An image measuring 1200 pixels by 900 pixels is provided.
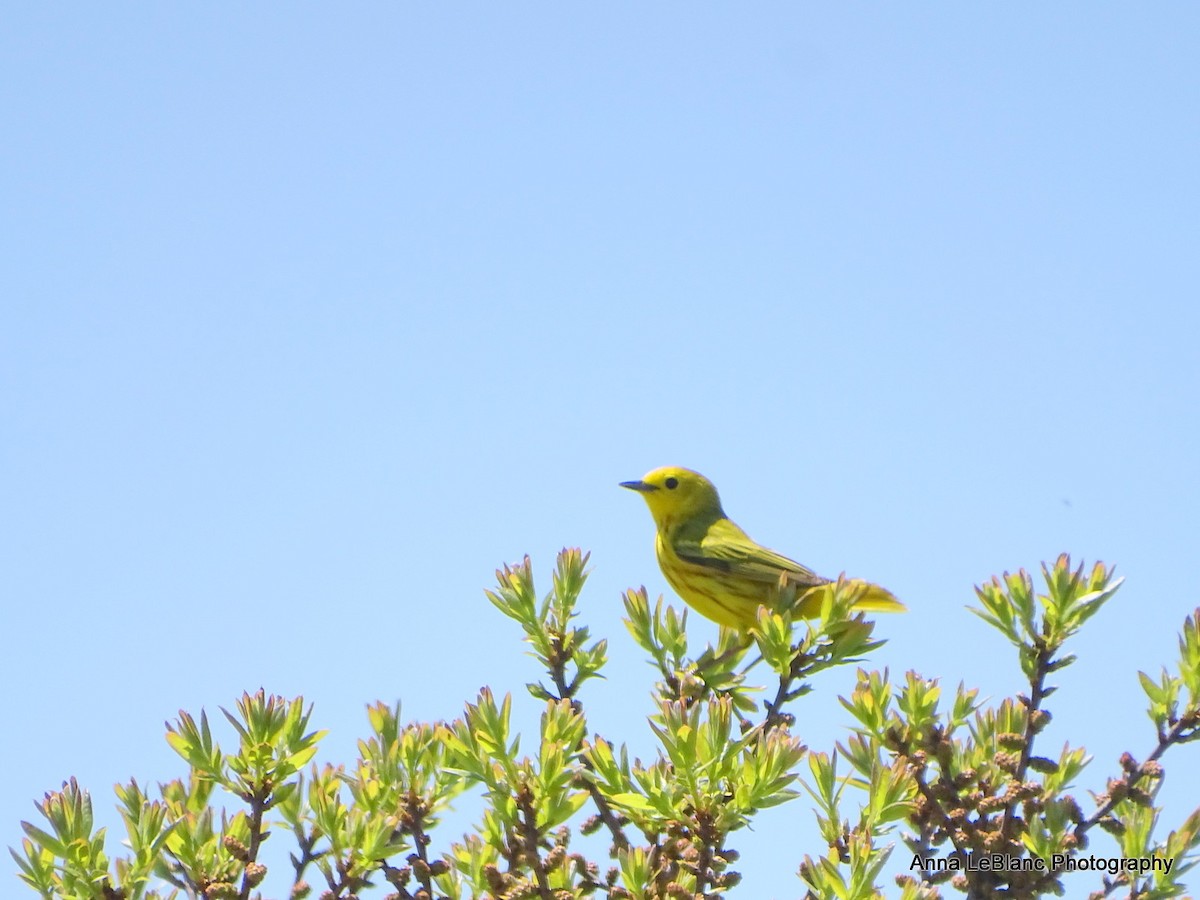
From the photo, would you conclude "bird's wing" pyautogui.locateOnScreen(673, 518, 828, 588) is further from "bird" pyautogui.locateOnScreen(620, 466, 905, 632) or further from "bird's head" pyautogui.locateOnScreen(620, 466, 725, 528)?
"bird's head" pyautogui.locateOnScreen(620, 466, 725, 528)

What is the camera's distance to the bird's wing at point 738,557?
583 cm

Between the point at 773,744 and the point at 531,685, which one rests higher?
the point at 531,685

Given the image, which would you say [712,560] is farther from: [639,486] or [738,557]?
[639,486]

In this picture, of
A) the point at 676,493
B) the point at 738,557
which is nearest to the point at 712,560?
the point at 738,557

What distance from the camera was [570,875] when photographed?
2.76 meters

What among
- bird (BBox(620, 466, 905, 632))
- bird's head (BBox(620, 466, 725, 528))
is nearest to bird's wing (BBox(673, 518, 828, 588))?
bird (BBox(620, 466, 905, 632))

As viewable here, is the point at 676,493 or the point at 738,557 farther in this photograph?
the point at 676,493

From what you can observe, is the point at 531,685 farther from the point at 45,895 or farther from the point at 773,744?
the point at 45,895

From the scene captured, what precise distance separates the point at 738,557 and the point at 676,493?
1.12m

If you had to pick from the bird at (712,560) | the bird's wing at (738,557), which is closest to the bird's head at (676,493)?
the bird at (712,560)

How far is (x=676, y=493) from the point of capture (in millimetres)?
7133

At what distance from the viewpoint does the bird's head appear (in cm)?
711

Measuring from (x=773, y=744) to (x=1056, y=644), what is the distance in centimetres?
78

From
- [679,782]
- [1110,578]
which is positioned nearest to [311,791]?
[679,782]
